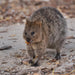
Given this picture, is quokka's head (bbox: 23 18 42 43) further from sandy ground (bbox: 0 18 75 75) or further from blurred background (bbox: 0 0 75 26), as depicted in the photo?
blurred background (bbox: 0 0 75 26)

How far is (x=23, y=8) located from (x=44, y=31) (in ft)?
25.4

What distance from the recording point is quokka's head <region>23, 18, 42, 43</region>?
15.9 ft

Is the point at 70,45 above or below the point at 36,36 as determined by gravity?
below

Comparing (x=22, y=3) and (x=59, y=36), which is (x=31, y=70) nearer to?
(x=59, y=36)

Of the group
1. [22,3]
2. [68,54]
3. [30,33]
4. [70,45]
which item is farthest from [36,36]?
[22,3]

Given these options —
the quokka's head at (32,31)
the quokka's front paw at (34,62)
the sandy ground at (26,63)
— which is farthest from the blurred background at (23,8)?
the quokka's head at (32,31)

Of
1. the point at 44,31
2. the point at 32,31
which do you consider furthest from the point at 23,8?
the point at 32,31

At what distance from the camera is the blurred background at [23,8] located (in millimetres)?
11148

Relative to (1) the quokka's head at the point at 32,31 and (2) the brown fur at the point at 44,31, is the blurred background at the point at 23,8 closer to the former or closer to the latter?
(2) the brown fur at the point at 44,31

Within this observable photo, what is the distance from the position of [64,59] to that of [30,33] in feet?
4.18

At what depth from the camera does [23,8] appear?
12.8m

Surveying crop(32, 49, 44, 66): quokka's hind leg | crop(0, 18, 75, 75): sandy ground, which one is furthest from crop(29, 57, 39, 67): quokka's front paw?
crop(0, 18, 75, 75): sandy ground

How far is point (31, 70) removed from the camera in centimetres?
484

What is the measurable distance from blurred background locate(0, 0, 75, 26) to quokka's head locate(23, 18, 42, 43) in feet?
18.5
